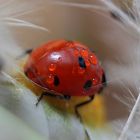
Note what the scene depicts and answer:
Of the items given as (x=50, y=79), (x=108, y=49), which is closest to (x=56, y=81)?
(x=50, y=79)

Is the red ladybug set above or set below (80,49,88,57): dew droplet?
below

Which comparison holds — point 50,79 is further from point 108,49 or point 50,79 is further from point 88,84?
point 108,49

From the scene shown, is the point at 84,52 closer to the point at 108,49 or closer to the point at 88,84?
the point at 88,84

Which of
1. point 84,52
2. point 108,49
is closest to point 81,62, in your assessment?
point 84,52

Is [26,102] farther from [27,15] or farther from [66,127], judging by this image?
[27,15]

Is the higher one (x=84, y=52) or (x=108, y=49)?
(x=84, y=52)

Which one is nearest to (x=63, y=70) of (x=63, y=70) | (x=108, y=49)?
(x=63, y=70)

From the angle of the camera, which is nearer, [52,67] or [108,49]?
[52,67]

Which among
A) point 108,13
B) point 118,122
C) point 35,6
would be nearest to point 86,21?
point 108,13
